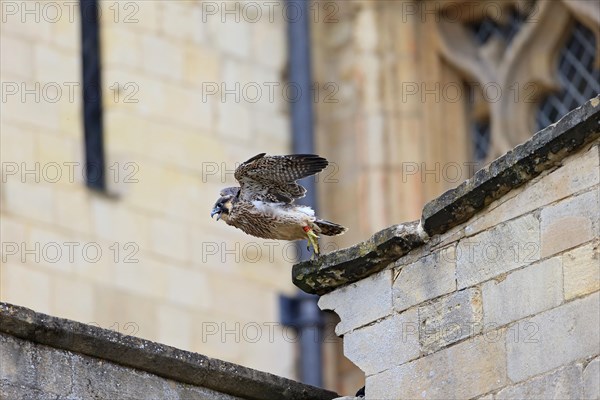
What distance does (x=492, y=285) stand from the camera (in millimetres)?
10914

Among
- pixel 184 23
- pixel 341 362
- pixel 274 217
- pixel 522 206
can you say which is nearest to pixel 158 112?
pixel 184 23

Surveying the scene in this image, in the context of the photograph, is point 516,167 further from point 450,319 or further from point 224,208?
point 224,208

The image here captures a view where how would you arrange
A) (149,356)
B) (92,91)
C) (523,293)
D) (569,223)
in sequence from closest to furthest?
(569,223) < (523,293) < (149,356) < (92,91)

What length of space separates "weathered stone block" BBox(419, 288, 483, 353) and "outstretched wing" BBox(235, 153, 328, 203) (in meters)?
1.58

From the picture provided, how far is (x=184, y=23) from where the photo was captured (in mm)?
17719

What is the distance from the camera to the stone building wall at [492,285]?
10.5 meters

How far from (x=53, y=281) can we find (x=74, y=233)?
388 millimetres

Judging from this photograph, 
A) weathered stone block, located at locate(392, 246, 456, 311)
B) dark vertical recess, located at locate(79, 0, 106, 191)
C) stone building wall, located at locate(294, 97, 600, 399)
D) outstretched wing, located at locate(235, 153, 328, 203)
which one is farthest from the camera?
dark vertical recess, located at locate(79, 0, 106, 191)

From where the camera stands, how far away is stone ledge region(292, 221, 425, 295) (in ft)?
37.0

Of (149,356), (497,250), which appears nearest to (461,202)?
(497,250)

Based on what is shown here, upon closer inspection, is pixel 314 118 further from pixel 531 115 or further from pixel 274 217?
pixel 274 217

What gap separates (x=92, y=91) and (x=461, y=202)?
6231mm

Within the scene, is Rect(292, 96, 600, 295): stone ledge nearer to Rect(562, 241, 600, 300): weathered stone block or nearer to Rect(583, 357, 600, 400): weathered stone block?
Rect(562, 241, 600, 300): weathered stone block

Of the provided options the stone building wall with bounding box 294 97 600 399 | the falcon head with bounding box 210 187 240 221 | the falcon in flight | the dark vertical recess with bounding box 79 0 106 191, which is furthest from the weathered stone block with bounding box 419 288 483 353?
the dark vertical recess with bounding box 79 0 106 191
